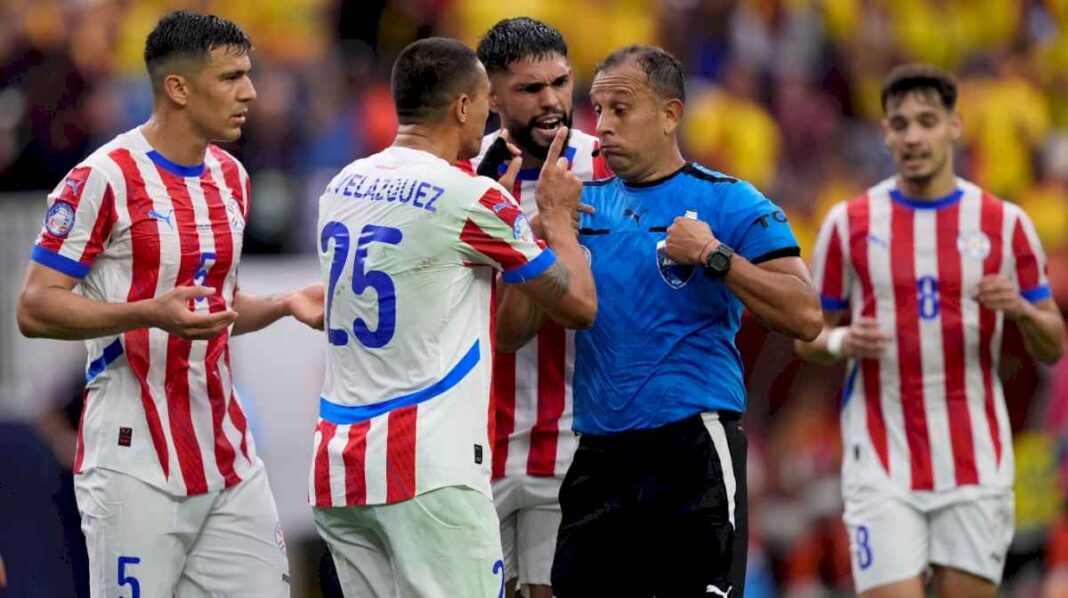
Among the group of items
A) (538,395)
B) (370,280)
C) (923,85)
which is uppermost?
(923,85)

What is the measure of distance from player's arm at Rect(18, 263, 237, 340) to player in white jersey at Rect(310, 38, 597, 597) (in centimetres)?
43

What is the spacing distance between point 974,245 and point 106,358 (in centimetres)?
365

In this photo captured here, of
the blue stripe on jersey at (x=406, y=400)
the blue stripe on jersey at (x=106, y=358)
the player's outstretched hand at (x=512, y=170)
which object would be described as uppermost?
the player's outstretched hand at (x=512, y=170)

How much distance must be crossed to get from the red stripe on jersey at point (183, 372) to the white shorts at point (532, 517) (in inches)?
46.0

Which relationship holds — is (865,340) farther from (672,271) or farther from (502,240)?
(502,240)

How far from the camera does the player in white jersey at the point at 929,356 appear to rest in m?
7.63

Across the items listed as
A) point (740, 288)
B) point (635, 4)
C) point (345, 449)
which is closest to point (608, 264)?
point (740, 288)

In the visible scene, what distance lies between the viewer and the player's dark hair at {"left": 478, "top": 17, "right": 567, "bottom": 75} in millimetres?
6676

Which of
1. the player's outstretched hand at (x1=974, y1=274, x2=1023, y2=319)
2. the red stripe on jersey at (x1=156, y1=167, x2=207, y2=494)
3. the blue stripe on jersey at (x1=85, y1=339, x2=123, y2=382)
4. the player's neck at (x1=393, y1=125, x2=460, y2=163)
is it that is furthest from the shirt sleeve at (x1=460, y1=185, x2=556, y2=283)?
the player's outstretched hand at (x1=974, y1=274, x2=1023, y2=319)

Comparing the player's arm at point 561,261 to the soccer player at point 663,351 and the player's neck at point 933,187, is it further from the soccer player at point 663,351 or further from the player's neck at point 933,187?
the player's neck at point 933,187

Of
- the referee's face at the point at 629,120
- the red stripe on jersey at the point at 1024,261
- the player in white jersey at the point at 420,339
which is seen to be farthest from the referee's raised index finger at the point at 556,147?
the red stripe on jersey at the point at 1024,261

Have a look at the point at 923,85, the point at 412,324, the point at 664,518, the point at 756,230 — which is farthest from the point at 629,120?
the point at 923,85

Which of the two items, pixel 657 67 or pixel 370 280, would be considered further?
pixel 657 67

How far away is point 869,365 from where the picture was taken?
7.84 metres
